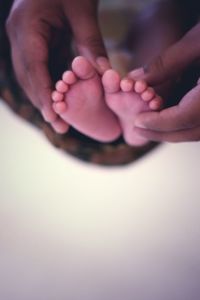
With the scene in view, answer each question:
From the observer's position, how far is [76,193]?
0.95 meters

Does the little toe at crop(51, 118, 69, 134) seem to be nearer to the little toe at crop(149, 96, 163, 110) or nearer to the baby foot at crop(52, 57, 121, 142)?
the baby foot at crop(52, 57, 121, 142)

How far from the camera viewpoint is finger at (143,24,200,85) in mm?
570

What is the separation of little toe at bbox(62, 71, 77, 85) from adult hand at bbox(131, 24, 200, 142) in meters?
0.08

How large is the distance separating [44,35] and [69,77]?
109mm

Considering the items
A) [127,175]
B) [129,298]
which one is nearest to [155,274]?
[129,298]

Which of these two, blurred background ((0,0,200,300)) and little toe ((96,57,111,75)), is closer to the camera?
little toe ((96,57,111,75))

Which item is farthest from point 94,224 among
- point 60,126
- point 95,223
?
point 60,126

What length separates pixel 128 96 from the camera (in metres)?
0.56

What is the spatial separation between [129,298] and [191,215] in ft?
0.67

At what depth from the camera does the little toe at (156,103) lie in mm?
552

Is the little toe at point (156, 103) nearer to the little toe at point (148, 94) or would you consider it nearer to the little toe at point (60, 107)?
the little toe at point (148, 94)

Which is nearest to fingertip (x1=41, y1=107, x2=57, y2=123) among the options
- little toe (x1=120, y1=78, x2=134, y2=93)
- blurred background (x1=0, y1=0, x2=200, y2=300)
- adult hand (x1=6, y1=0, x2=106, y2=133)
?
adult hand (x1=6, y1=0, x2=106, y2=133)

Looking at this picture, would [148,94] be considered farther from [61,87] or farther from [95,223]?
[95,223]

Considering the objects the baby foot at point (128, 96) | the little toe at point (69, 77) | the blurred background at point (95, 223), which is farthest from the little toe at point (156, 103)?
the blurred background at point (95, 223)
